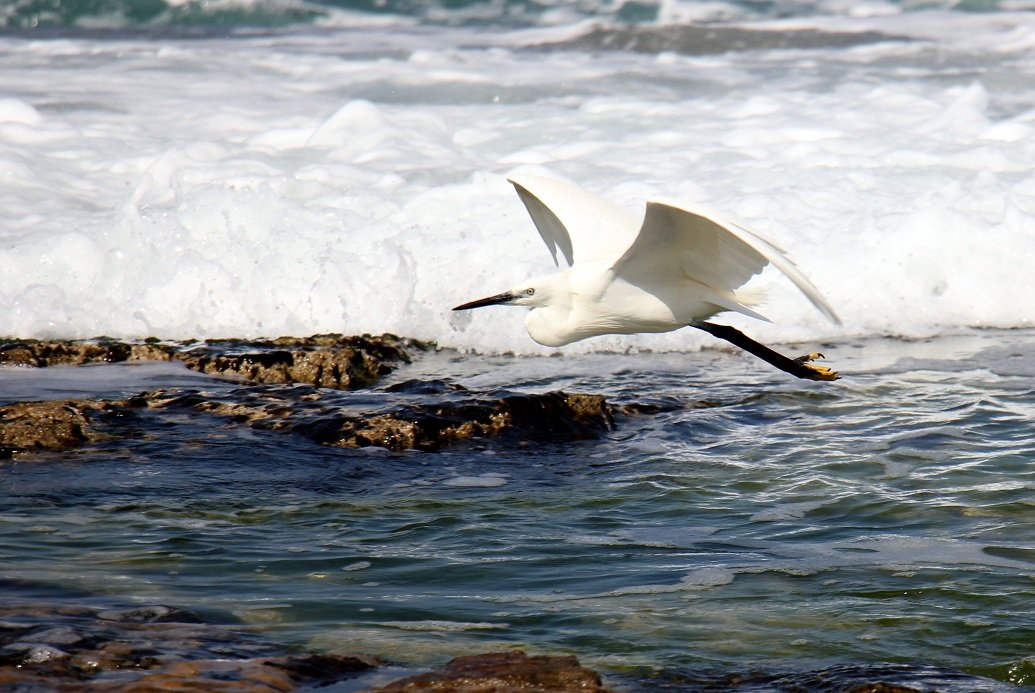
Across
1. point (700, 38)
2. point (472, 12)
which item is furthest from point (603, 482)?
point (472, 12)

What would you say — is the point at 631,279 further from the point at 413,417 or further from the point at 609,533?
the point at 609,533

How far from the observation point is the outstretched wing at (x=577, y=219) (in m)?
6.02

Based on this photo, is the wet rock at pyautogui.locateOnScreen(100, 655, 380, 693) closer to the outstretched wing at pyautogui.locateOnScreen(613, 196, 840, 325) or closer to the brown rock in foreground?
the outstretched wing at pyautogui.locateOnScreen(613, 196, 840, 325)

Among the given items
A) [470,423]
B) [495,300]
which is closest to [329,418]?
[470,423]

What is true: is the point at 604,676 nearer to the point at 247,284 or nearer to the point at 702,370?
the point at 702,370

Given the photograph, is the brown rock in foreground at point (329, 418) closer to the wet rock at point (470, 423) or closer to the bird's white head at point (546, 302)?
the wet rock at point (470, 423)

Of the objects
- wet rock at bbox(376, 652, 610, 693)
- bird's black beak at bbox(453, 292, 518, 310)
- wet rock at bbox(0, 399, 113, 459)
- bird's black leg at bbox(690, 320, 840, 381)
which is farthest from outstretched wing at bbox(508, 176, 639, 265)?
wet rock at bbox(376, 652, 610, 693)

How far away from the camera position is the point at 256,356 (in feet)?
21.8

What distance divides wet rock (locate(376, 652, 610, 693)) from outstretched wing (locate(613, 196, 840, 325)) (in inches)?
71.0

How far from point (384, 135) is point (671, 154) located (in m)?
2.54

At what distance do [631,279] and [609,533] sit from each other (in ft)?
4.82

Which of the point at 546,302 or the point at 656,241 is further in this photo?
the point at 546,302

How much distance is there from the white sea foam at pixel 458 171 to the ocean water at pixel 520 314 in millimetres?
37

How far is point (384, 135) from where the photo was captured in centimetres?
1167
